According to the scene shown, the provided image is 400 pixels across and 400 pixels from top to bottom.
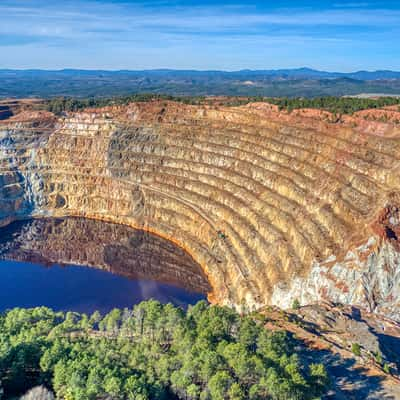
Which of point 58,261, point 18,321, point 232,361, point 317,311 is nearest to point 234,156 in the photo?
point 58,261

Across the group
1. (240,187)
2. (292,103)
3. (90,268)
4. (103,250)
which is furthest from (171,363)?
(292,103)

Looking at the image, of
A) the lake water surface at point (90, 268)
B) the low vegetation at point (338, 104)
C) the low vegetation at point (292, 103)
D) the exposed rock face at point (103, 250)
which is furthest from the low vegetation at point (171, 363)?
the low vegetation at point (292, 103)

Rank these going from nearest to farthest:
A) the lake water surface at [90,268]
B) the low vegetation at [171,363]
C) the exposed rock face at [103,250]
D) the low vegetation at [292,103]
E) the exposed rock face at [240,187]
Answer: the low vegetation at [171,363], the exposed rock face at [240,187], the lake water surface at [90,268], the exposed rock face at [103,250], the low vegetation at [292,103]

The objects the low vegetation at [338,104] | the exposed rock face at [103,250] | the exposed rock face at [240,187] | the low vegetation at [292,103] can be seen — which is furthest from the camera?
the low vegetation at [292,103]

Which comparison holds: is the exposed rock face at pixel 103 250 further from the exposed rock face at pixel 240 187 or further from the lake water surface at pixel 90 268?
the exposed rock face at pixel 240 187

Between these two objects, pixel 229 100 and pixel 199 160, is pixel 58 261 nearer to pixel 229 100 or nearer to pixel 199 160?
pixel 199 160
